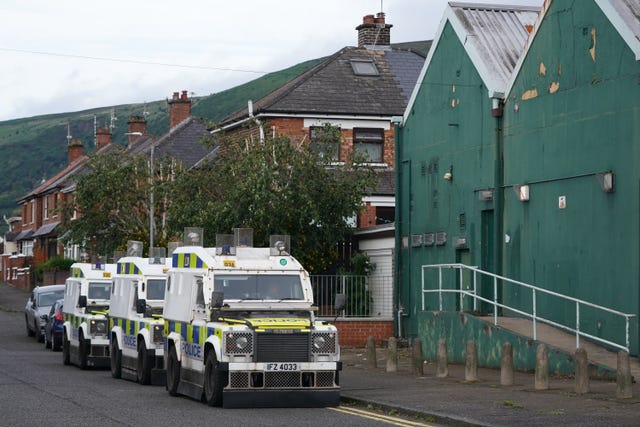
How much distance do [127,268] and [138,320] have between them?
245 centimetres

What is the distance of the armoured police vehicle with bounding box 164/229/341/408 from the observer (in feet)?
61.3

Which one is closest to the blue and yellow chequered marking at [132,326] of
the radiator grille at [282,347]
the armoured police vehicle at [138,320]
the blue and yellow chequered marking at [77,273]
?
the armoured police vehicle at [138,320]

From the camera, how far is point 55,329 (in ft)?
118

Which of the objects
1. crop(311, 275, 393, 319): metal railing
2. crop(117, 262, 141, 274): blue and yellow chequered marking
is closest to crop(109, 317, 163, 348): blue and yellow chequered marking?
crop(117, 262, 141, 274): blue and yellow chequered marking

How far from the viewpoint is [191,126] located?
6512cm

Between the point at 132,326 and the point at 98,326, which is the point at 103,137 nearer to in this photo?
the point at 98,326

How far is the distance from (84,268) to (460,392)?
1380cm

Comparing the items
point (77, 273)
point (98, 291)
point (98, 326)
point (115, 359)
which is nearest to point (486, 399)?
point (115, 359)

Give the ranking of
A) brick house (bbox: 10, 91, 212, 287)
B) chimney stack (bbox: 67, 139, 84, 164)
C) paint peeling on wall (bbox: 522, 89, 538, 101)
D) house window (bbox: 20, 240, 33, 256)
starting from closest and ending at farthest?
1. paint peeling on wall (bbox: 522, 89, 538, 101)
2. brick house (bbox: 10, 91, 212, 287)
3. house window (bbox: 20, 240, 33, 256)
4. chimney stack (bbox: 67, 139, 84, 164)

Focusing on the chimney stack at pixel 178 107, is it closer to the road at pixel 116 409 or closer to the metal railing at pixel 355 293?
the metal railing at pixel 355 293

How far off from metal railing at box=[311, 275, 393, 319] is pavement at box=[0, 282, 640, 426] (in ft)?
34.4

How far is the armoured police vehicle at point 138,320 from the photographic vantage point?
2394 centimetres

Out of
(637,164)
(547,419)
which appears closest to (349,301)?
(637,164)

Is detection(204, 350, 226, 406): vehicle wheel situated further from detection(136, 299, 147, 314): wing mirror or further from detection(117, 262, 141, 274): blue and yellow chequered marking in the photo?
detection(117, 262, 141, 274): blue and yellow chequered marking
